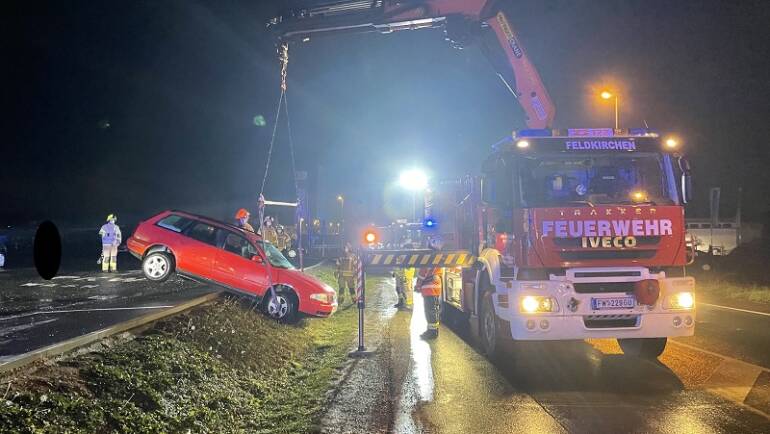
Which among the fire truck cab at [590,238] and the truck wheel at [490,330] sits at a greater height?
the fire truck cab at [590,238]

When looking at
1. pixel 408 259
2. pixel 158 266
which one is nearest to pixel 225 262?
pixel 158 266

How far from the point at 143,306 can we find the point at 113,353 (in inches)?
167

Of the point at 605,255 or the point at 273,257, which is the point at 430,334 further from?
the point at 605,255

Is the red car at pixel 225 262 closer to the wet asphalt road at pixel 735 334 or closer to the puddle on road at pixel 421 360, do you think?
the puddle on road at pixel 421 360

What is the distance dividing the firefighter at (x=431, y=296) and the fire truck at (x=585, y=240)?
1853mm

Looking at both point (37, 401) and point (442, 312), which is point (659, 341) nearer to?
point (442, 312)

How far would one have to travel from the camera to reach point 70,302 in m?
11.6

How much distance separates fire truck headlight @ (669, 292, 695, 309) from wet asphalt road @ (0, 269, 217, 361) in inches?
298

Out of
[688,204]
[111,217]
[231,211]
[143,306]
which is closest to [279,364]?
[143,306]

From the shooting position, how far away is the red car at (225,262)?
11.1m

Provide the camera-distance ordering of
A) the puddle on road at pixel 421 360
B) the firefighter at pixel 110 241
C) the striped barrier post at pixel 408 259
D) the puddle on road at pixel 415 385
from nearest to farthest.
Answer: the puddle on road at pixel 415 385 < the puddle on road at pixel 421 360 < the striped barrier post at pixel 408 259 < the firefighter at pixel 110 241

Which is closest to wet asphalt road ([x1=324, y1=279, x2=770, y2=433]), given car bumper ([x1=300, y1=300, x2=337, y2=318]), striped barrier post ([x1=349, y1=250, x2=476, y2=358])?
car bumper ([x1=300, y1=300, x2=337, y2=318])

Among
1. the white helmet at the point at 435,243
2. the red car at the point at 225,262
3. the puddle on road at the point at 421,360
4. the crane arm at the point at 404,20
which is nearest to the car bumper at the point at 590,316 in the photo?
the puddle on road at the point at 421,360

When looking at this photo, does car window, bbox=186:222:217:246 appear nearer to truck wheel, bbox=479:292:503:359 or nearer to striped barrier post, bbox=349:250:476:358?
striped barrier post, bbox=349:250:476:358
